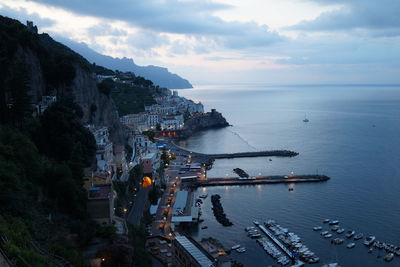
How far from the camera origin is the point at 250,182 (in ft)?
77.8

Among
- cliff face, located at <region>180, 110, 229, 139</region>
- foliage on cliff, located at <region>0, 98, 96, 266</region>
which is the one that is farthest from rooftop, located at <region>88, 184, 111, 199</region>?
cliff face, located at <region>180, 110, 229, 139</region>

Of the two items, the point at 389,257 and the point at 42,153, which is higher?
the point at 42,153

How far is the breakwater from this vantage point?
16.8 m

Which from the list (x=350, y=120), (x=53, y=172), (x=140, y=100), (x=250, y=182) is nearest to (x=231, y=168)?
(x=250, y=182)

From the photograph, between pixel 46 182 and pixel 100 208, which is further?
pixel 100 208

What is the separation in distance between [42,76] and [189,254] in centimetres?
1013

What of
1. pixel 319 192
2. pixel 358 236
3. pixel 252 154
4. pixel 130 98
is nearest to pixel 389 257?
pixel 358 236

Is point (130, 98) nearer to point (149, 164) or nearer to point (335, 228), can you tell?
point (149, 164)

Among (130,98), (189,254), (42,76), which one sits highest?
(42,76)

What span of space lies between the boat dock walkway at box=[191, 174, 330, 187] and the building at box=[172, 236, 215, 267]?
1093 centimetres

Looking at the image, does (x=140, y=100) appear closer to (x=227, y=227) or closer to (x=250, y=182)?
(x=250, y=182)

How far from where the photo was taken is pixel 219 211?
18031 millimetres

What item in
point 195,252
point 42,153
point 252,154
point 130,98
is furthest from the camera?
point 130,98

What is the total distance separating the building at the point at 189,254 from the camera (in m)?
10.9
